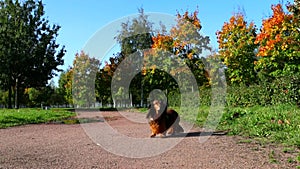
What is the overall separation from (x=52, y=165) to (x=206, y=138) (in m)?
4.89

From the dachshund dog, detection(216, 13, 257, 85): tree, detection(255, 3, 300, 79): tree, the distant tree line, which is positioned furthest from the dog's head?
detection(216, 13, 257, 85): tree

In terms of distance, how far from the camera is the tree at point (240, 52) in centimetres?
2641

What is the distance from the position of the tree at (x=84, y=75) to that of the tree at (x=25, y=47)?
476 centimetres

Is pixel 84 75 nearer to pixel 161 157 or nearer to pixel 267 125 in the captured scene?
pixel 267 125

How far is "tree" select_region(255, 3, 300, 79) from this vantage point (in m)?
19.6

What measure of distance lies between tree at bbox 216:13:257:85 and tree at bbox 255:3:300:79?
3.86m

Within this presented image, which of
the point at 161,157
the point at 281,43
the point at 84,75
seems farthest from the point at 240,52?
the point at 84,75

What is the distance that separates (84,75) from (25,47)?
1109 cm

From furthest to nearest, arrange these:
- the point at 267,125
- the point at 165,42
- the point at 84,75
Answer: the point at 84,75 < the point at 165,42 < the point at 267,125

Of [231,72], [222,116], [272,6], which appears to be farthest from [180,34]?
[222,116]

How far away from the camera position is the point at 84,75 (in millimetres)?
45688

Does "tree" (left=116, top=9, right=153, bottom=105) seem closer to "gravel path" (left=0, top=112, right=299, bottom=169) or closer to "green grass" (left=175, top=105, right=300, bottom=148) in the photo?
"green grass" (left=175, top=105, right=300, bottom=148)

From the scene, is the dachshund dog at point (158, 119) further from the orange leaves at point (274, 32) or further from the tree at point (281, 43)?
the orange leaves at point (274, 32)

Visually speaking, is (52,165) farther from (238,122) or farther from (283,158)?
(238,122)
